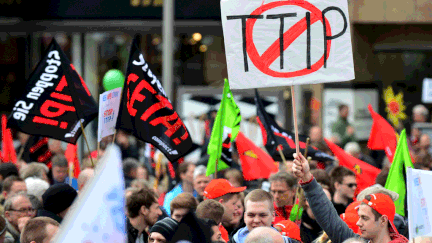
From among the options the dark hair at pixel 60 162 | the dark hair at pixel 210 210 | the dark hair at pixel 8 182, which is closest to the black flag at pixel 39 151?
the dark hair at pixel 60 162

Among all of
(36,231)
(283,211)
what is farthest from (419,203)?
(283,211)

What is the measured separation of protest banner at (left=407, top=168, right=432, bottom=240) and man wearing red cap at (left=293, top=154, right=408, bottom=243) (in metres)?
0.48

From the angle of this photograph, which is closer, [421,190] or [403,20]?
[421,190]

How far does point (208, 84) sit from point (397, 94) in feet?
15.1

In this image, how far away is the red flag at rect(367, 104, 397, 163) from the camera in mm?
9305

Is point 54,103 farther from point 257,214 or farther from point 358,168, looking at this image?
point 358,168

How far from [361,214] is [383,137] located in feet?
13.7

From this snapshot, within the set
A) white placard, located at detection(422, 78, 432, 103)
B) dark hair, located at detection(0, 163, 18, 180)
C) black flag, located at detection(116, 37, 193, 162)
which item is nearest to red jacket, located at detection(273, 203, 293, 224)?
black flag, located at detection(116, 37, 193, 162)

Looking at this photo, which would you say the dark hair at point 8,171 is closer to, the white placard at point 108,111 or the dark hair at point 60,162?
the dark hair at point 60,162

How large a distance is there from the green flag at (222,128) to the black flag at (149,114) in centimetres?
76

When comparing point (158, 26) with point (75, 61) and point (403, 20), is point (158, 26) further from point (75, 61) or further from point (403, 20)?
point (403, 20)

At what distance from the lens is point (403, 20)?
17.9 m

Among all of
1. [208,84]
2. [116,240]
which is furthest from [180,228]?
[208,84]

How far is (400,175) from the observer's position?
7484 mm
